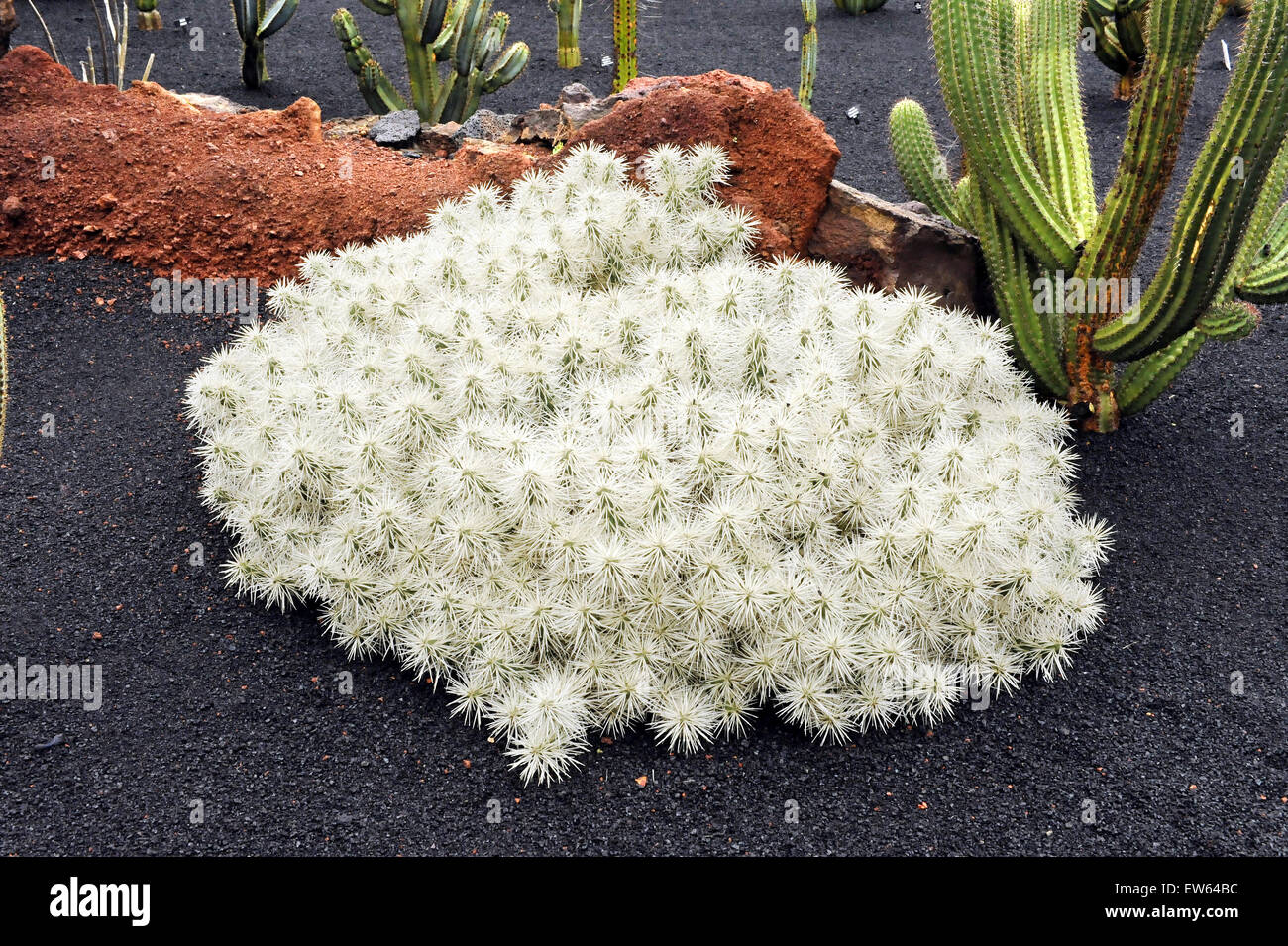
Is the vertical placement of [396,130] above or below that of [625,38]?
below

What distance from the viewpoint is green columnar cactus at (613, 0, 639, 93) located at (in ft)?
23.9

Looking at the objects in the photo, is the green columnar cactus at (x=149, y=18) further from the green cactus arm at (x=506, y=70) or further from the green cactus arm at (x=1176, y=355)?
the green cactus arm at (x=1176, y=355)

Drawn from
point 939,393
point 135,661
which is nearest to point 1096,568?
point 939,393

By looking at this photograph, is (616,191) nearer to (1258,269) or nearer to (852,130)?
(1258,269)

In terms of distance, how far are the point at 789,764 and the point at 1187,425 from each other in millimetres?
2558

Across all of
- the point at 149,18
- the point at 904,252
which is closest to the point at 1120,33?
the point at 904,252

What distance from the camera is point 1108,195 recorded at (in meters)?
3.78

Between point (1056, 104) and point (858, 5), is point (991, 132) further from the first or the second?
point (858, 5)

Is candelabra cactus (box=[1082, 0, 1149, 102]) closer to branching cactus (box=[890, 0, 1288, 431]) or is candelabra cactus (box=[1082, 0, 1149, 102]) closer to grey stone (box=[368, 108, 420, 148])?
branching cactus (box=[890, 0, 1288, 431])

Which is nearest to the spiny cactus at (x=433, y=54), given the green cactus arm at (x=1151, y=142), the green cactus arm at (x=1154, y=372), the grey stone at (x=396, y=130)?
the grey stone at (x=396, y=130)

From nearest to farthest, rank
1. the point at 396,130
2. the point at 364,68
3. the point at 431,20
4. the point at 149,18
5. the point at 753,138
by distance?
the point at 753,138 < the point at 396,130 < the point at 431,20 < the point at 364,68 < the point at 149,18

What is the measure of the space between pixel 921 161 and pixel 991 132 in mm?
918

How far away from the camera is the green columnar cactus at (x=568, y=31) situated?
8445 mm

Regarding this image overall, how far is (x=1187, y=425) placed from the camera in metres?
4.38
